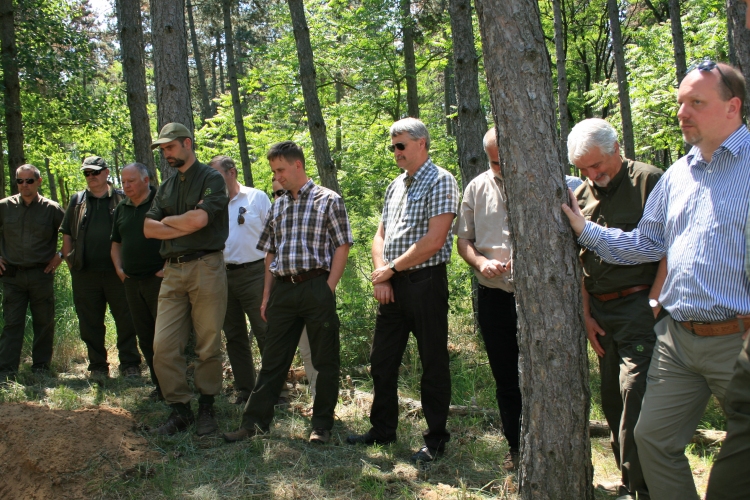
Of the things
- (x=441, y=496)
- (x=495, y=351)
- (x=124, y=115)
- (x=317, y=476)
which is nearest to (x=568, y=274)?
(x=495, y=351)

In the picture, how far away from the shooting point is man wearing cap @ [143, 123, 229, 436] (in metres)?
5.18

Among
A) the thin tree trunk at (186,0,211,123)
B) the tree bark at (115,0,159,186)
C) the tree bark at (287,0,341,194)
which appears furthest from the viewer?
the thin tree trunk at (186,0,211,123)

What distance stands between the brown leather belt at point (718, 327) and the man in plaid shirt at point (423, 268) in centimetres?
189

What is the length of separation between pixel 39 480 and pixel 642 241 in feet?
14.0

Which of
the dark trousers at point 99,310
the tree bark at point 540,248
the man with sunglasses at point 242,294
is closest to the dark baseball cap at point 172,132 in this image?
the man with sunglasses at point 242,294

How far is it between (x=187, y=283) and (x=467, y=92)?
364 cm

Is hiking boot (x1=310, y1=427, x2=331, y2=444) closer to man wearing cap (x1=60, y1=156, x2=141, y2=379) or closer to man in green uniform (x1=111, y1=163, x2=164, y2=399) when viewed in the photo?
man in green uniform (x1=111, y1=163, x2=164, y2=399)

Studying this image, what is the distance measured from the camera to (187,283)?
520 centimetres

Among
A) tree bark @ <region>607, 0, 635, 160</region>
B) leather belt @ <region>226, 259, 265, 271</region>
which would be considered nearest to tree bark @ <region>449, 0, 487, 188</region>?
leather belt @ <region>226, 259, 265, 271</region>

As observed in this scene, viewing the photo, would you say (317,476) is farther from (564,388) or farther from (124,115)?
(124,115)

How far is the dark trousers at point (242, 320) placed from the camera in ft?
19.9

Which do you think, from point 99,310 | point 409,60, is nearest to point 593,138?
point 99,310

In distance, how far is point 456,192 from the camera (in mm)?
4516

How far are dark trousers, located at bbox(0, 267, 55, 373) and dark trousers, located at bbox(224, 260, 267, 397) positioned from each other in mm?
2697
